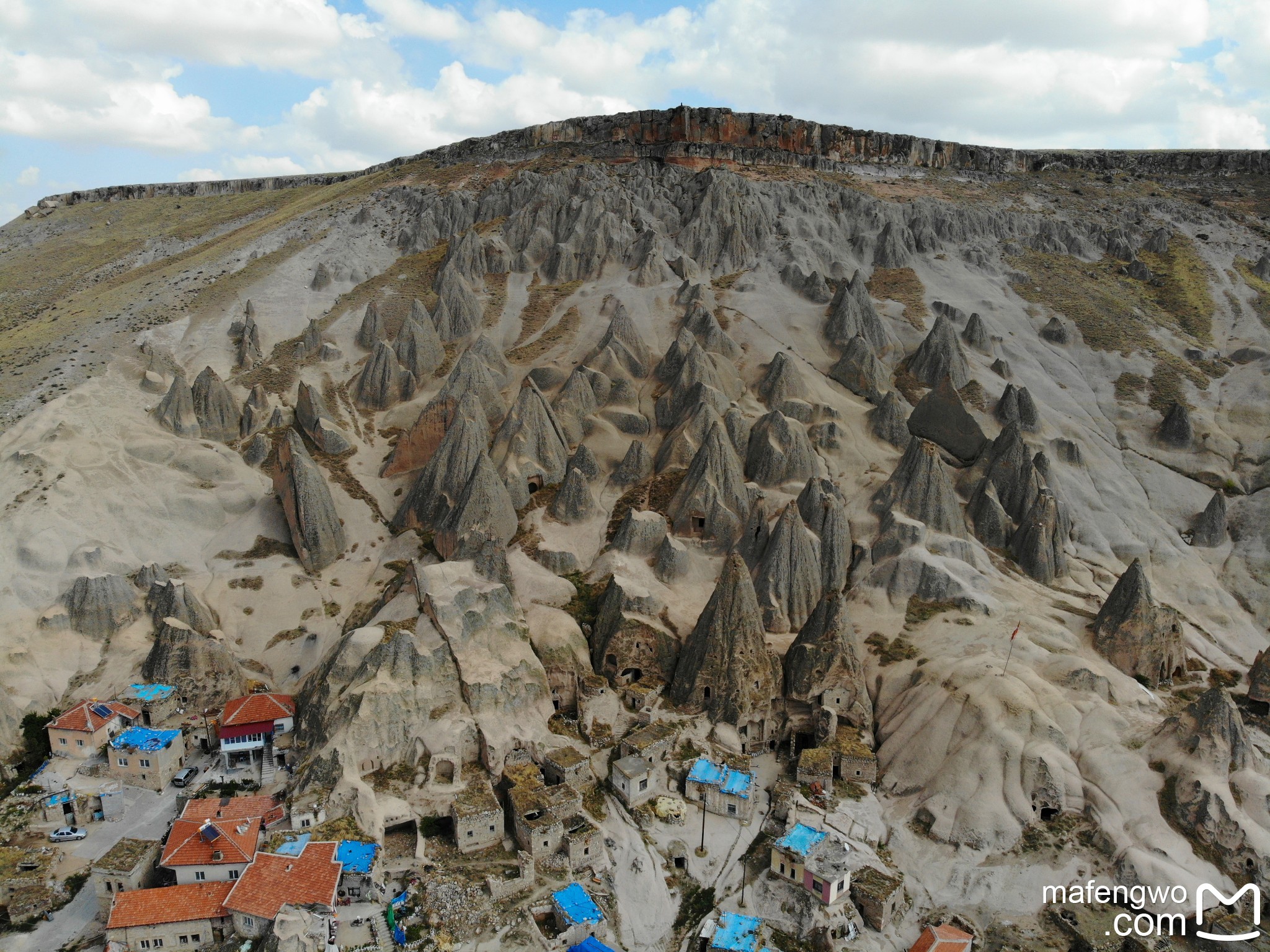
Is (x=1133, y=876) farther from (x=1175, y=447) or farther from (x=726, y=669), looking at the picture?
(x=1175, y=447)

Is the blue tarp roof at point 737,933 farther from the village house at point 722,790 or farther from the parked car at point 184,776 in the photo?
the parked car at point 184,776

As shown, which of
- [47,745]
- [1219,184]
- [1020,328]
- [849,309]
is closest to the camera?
[47,745]

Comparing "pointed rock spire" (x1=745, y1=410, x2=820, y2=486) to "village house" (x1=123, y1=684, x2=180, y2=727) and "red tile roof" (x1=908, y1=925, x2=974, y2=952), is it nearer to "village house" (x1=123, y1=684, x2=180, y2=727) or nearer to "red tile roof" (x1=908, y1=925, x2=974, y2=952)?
"red tile roof" (x1=908, y1=925, x2=974, y2=952)

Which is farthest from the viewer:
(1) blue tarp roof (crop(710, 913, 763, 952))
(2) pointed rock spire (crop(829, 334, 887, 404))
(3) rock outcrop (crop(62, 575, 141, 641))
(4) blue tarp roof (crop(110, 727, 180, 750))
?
(2) pointed rock spire (crop(829, 334, 887, 404))

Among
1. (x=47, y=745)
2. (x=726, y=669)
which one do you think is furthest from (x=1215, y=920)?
(x=47, y=745)

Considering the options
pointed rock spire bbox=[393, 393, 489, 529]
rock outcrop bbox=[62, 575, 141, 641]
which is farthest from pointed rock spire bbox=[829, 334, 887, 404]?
rock outcrop bbox=[62, 575, 141, 641]
